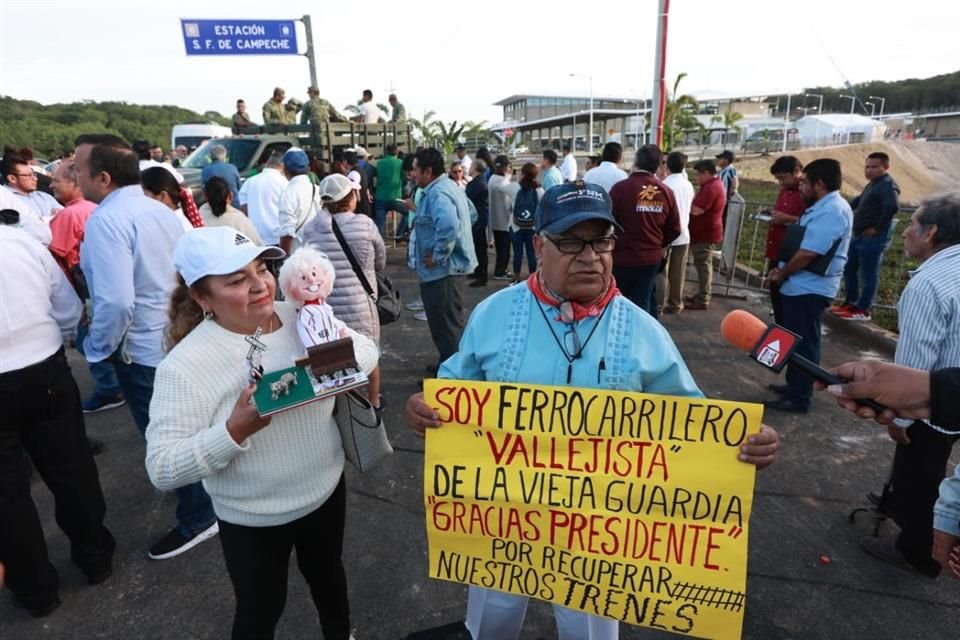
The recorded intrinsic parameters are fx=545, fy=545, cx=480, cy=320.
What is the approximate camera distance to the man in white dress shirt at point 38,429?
2672 mm

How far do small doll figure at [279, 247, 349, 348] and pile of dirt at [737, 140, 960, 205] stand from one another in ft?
143

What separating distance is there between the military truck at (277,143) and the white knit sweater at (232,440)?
964 cm

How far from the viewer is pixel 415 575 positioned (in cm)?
318

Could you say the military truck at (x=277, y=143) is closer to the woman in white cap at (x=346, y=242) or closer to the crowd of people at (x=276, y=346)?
the crowd of people at (x=276, y=346)

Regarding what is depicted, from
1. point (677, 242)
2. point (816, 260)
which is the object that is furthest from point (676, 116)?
point (816, 260)

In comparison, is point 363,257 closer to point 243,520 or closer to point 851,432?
point 243,520

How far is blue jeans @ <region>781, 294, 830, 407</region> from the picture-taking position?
466cm

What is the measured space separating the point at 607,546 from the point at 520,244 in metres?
7.60

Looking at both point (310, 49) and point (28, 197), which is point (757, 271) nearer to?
point (28, 197)

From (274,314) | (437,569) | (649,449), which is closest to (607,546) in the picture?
(649,449)

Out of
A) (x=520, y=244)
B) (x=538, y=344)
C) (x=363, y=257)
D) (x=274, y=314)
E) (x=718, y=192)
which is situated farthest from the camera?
(x=520, y=244)

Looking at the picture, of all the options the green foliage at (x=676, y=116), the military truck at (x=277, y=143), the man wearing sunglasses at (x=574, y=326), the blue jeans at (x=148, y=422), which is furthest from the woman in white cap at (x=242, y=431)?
the green foliage at (x=676, y=116)

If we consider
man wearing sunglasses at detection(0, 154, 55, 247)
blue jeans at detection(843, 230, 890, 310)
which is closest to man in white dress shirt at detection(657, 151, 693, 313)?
blue jeans at detection(843, 230, 890, 310)

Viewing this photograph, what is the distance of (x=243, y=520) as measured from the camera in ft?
6.59
